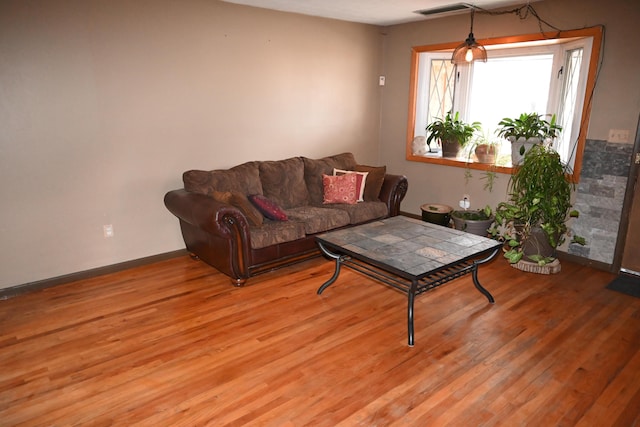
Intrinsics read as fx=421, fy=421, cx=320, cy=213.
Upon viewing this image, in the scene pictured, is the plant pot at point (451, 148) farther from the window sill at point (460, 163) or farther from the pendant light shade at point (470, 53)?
the pendant light shade at point (470, 53)

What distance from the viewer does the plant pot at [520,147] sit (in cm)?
429

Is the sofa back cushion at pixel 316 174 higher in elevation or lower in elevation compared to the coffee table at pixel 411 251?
higher

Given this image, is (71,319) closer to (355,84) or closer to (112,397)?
(112,397)

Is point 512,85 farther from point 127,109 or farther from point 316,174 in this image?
point 127,109

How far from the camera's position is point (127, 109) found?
3.70 m

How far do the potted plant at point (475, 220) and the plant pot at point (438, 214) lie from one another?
89mm

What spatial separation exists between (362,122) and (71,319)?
3.99 metres

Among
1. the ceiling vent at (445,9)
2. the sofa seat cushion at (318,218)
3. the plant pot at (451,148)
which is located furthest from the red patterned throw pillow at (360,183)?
the ceiling vent at (445,9)

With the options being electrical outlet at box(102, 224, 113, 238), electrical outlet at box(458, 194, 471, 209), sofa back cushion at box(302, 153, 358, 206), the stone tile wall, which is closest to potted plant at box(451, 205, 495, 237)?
electrical outlet at box(458, 194, 471, 209)

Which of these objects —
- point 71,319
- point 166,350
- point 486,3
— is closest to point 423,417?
point 166,350

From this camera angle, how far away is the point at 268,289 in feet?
11.5

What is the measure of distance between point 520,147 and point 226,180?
3.04 meters

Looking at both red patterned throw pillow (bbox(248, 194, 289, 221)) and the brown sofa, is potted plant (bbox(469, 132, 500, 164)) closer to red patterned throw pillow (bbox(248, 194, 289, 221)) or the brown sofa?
the brown sofa

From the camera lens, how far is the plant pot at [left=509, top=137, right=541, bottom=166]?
4293mm
